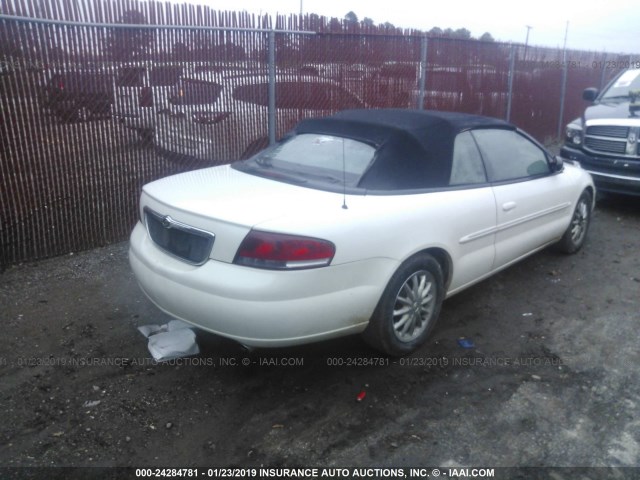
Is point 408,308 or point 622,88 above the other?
point 622,88

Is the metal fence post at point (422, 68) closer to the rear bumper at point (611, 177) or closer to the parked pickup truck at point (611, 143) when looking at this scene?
the parked pickup truck at point (611, 143)

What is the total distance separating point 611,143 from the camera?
24.0 feet

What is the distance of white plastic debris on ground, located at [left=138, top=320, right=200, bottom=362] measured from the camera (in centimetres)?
364

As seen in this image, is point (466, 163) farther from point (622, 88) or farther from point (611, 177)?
point (622, 88)

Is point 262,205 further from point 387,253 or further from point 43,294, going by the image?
point 43,294

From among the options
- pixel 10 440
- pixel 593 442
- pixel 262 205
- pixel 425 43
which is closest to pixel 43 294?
pixel 10 440

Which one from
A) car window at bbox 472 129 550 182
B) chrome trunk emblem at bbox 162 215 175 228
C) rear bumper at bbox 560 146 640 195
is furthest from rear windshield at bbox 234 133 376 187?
rear bumper at bbox 560 146 640 195

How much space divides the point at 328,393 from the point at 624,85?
7.68m

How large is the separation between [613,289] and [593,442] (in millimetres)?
2453

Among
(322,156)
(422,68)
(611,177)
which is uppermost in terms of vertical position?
(422,68)

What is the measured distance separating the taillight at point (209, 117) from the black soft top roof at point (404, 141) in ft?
7.64

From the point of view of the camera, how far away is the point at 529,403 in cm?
324

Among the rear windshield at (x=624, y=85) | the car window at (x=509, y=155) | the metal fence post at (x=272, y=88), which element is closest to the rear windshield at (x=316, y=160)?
the car window at (x=509, y=155)

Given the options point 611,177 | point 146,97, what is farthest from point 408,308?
point 611,177
